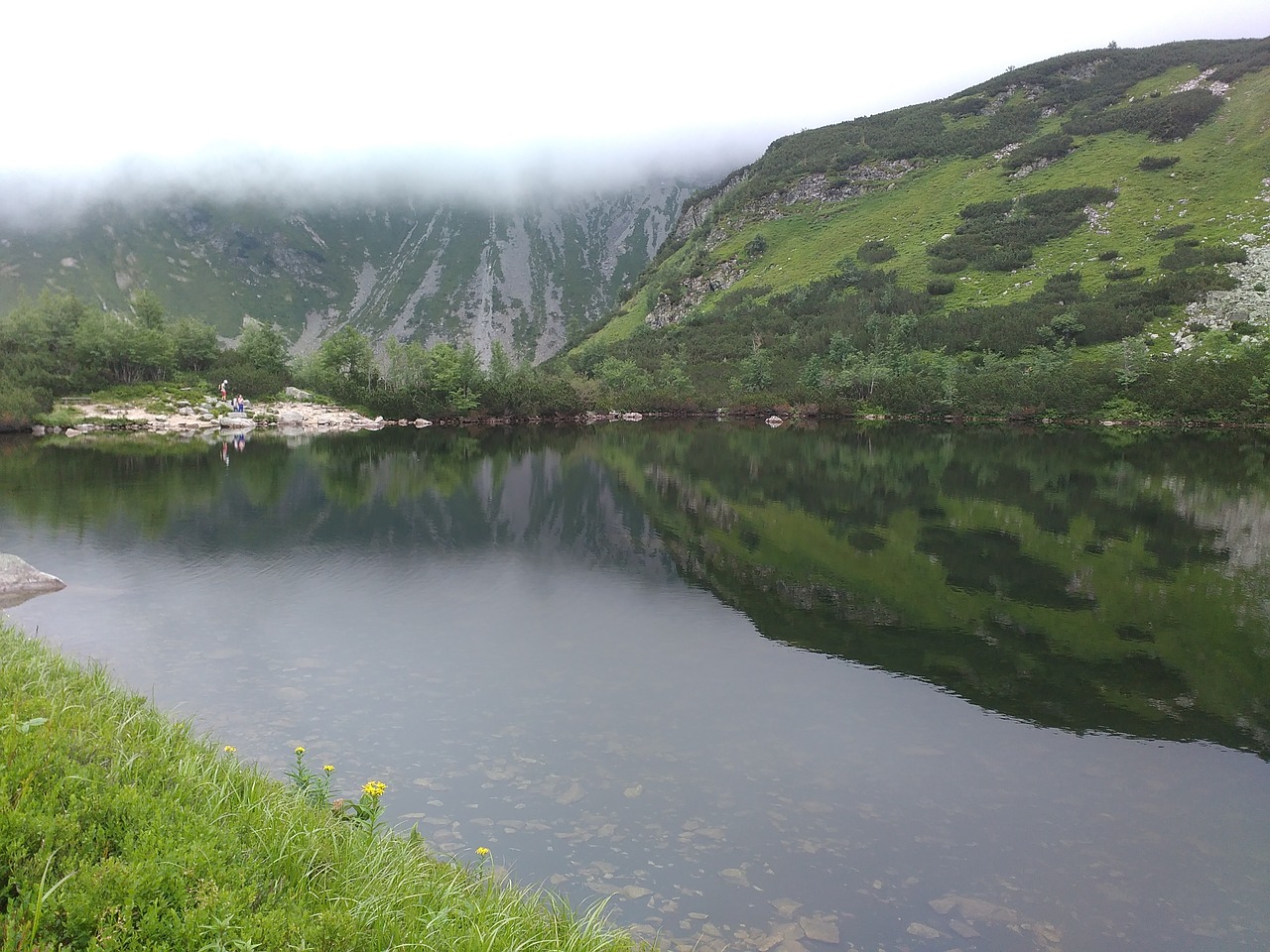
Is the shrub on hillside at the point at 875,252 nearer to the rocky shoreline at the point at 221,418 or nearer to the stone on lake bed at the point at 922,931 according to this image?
the rocky shoreline at the point at 221,418

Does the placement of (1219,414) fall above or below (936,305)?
below

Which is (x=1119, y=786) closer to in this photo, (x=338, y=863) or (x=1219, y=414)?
(x=338, y=863)

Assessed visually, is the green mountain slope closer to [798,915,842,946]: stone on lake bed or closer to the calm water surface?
the calm water surface

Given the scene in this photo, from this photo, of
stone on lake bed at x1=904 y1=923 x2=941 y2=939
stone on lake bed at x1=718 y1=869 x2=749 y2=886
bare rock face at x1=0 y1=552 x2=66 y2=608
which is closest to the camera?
stone on lake bed at x1=904 y1=923 x2=941 y2=939

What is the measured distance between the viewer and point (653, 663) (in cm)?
1661

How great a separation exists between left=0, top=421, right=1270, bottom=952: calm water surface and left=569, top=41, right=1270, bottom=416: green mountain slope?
251ft

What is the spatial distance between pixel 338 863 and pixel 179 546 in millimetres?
24346

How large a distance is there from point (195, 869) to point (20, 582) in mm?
20844

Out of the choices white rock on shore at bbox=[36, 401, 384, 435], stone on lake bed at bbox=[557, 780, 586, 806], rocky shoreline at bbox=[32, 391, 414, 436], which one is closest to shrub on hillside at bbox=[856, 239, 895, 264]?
rocky shoreline at bbox=[32, 391, 414, 436]

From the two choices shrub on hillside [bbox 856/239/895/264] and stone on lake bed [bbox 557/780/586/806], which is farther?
shrub on hillside [bbox 856/239/895/264]

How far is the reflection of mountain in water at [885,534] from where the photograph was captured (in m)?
16.7

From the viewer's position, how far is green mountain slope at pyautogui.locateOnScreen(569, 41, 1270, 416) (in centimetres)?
10194

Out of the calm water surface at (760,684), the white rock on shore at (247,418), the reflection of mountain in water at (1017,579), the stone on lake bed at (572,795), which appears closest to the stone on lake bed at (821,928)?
the calm water surface at (760,684)

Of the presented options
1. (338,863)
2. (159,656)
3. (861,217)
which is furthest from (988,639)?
(861,217)
